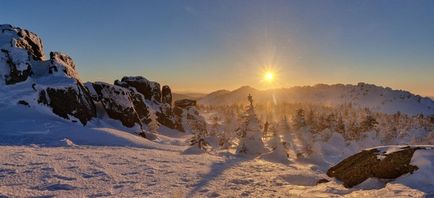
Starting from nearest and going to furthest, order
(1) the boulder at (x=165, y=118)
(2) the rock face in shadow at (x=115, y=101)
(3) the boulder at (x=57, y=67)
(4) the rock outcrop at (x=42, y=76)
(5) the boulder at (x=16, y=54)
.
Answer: (4) the rock outcrop at (x=42, y=76), (5) the boulder at (x=16, y=54), (3) the boulder at (x=57, y=67), (2) the rock face in shadow at (x=115, y=101), (1) the boulder at (x=165, y=118)

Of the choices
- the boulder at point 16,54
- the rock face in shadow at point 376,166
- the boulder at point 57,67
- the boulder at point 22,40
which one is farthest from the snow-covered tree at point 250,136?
the boulder at point 22,40

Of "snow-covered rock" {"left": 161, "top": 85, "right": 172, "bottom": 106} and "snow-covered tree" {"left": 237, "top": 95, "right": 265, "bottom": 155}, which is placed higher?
"snow-covered rock" {"left": 161, "top": 85, "right": 172, "bottom": 106}

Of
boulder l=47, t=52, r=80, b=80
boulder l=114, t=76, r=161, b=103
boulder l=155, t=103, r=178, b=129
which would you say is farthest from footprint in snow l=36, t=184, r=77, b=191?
boulder l=114, t=76, r=161, b=103

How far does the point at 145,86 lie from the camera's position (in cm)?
5456

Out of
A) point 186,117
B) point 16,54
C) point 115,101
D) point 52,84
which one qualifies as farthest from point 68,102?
point 186,117

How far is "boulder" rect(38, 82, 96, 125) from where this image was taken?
27.0 m

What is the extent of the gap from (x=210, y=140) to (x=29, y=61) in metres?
19.0

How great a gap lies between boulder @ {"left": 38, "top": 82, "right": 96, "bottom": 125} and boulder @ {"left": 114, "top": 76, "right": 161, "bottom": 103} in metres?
21.4

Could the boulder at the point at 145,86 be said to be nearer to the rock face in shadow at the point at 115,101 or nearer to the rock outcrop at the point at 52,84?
the rock outcrop at the point at 52,84

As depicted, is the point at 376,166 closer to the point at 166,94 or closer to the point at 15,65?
the point at 15,65

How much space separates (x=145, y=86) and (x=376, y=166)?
44.1 m

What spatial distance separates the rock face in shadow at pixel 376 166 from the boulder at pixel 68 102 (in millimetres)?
20556

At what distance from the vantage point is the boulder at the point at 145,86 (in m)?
53.6

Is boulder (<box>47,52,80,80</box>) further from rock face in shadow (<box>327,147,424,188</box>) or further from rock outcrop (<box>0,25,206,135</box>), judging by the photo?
rock face in shadow (<box>327,147,424,188</box>)
